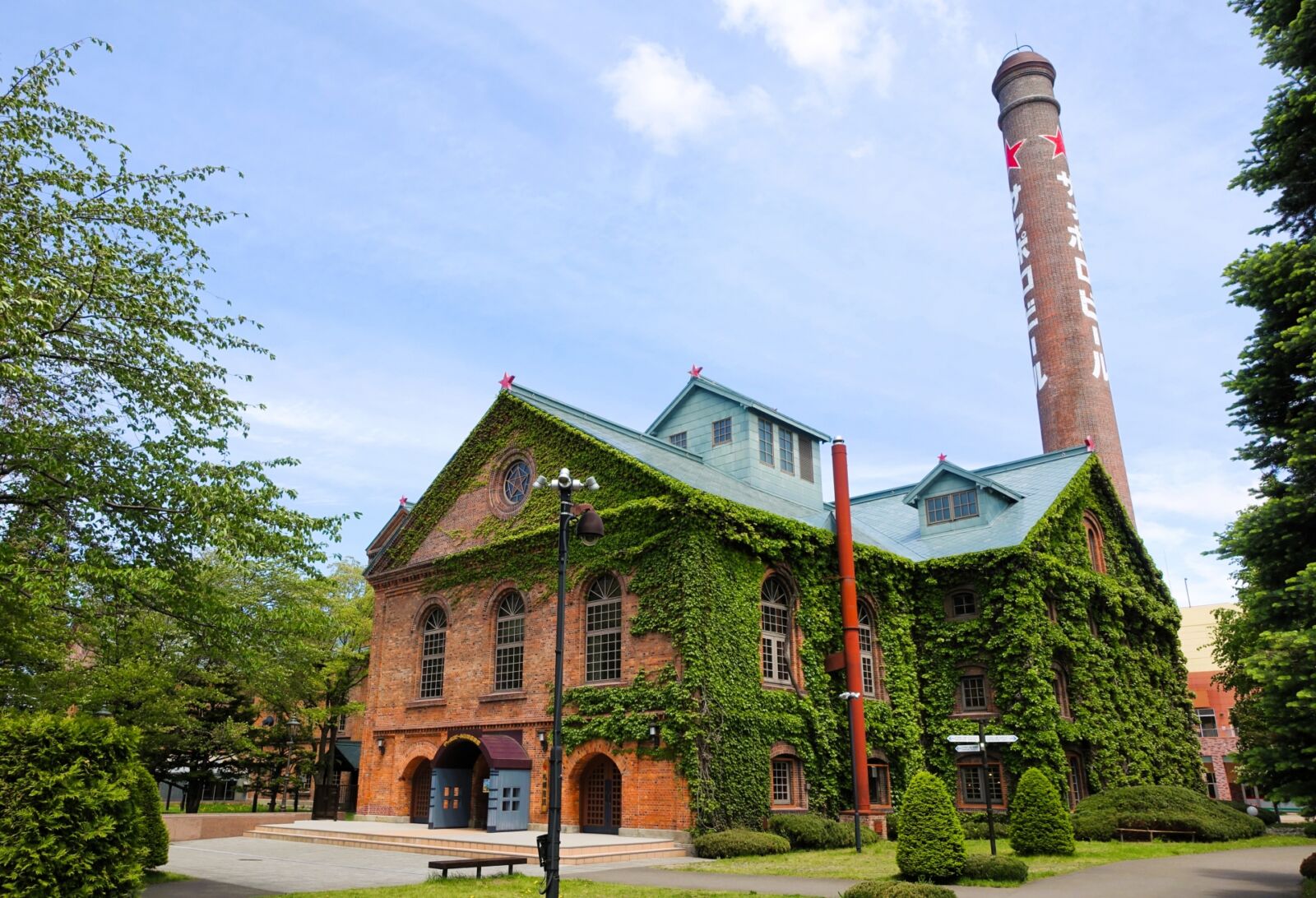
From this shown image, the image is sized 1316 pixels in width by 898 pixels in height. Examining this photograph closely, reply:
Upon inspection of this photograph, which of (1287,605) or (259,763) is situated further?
(259,763)

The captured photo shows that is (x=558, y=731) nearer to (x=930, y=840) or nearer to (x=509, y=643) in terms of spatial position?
(x=930, y=840)

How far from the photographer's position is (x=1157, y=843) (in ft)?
71.9

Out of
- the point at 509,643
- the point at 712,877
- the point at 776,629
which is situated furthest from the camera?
the point at 509,643

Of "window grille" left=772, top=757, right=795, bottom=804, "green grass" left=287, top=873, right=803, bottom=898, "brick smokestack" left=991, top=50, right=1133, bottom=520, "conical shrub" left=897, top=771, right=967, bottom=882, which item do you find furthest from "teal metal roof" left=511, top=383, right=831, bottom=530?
"brick smokestack" left=991, top=50, right=1133, bottom=520

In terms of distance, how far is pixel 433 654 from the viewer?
2869cm

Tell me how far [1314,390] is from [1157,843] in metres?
14.0

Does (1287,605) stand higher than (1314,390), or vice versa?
(1314,390)

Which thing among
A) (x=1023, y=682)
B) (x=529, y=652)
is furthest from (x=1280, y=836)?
(x=529, y=652)

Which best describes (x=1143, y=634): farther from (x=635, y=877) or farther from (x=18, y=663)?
(x=18, y=663)

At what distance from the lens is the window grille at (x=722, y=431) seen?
30378 millimetres

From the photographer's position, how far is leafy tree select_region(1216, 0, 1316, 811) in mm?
11109

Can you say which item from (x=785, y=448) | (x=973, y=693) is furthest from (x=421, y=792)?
(x=973, y=693)

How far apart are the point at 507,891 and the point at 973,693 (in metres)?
18.4

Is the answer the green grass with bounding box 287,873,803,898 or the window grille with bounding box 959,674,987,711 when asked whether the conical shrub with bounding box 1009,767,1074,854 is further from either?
the window grille with bounding box 959,674,987,711
